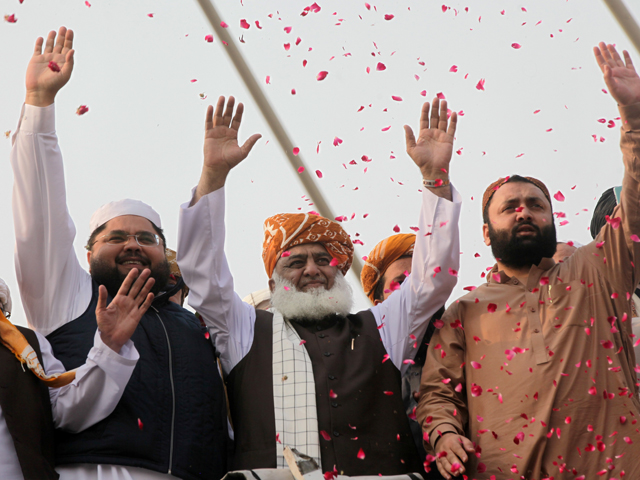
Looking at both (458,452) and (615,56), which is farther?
(615,56)

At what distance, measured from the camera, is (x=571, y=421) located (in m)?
2.90

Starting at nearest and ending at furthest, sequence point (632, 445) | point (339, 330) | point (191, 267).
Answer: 1. point (632, 445)
2. point (191, 267)
3. point (339, 330)

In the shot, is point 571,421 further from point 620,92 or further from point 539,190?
point 620,92

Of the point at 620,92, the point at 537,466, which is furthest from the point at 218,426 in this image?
the point at 620,92

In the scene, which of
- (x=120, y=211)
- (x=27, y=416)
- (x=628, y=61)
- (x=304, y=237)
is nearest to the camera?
(x=27, y=416)

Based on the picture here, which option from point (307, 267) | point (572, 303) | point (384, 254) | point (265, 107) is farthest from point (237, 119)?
point (265, 107)

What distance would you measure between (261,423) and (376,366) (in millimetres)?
587

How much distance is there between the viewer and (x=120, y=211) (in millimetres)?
3795

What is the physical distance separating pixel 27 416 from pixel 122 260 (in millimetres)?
982

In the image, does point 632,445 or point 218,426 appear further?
point 218,426

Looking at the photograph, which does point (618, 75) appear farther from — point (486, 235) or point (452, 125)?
point (486, 235)

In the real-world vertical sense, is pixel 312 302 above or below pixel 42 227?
below

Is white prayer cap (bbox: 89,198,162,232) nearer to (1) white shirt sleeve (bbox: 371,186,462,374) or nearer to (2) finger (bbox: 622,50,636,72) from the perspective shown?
(1) white shirt sleeve (bbox: 371,186,462,374)

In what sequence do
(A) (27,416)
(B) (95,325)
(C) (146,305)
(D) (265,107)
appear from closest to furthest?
(A) (27,416) < (C) (146,305) < (B) (95,325) < (D) (265,107)
